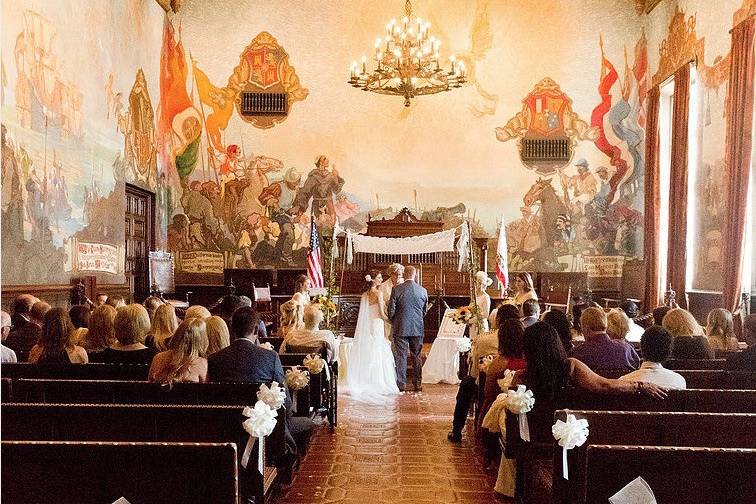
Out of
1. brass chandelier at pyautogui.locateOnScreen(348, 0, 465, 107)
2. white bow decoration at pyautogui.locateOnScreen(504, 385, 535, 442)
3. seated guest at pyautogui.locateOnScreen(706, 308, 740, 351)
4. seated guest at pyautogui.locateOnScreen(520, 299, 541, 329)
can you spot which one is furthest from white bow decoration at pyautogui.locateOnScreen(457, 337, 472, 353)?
brass chandelier at pyautogui.locateOnScreen(348, 0, 465, 107)

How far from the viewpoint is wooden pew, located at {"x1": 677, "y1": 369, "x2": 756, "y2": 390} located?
220 inches

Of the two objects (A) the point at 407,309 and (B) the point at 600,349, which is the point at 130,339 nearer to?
(B) the point at 600,349

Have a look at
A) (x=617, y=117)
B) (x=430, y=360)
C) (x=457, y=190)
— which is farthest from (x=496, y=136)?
(x=430, y=360)

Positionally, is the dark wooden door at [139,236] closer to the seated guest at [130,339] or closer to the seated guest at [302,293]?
the seated guest at [302,293]

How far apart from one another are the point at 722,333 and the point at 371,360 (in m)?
4.87

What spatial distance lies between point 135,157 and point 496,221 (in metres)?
8.44

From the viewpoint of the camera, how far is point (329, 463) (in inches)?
259

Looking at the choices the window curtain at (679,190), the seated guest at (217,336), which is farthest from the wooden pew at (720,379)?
the window curtain at (679,190)

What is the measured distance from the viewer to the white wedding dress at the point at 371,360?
415 inches

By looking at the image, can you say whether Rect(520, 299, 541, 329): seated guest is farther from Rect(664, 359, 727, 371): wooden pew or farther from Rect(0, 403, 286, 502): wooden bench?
Rect(0, 403, 286, 502): wooden bench

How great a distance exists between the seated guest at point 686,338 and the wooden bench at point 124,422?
13.1 ft

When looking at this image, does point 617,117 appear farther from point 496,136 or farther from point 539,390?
point 539,390

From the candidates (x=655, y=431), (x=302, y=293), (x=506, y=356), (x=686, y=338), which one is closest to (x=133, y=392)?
(x=506, y=356)

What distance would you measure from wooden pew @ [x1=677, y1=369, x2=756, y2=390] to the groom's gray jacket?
5.16 metres
